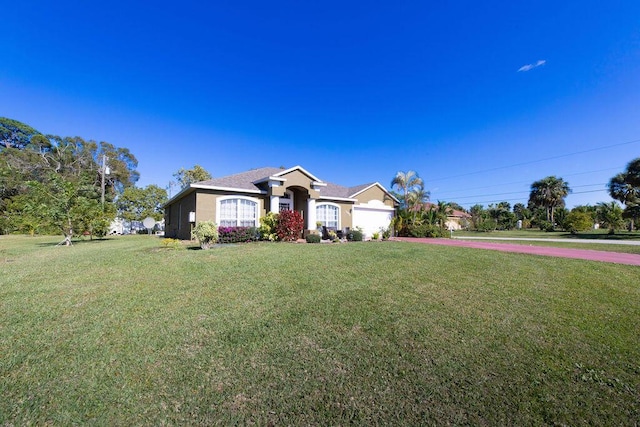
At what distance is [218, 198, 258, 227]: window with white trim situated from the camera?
15477 millimetres

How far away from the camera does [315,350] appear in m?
3.23

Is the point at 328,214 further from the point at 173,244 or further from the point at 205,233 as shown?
the point at 173,244

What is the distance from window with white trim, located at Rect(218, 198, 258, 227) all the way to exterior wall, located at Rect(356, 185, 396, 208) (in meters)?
9.55

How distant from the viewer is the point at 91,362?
2.90 m

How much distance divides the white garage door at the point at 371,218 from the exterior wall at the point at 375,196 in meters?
0.82

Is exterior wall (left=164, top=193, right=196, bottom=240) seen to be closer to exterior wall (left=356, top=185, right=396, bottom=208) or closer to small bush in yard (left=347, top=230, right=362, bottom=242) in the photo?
small bush in yard (left=347, top=230, right=362, bottom=242)

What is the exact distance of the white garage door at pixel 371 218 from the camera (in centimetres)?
2156

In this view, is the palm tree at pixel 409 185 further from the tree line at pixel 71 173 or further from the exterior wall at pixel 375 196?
the tree line at pixel 71 173

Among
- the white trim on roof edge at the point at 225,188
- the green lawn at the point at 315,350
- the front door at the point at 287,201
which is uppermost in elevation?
the white trim on roof edge at the point at 225,188

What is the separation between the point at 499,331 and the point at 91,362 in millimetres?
5353

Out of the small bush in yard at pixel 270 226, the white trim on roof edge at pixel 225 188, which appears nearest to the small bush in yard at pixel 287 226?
the small bush in yard at pixel 270 226

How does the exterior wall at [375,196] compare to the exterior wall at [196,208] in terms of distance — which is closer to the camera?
the exterior wall at [196,208]

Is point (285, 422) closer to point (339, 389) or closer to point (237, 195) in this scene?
point (339, 389)

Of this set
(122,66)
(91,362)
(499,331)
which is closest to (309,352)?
(91,362)
